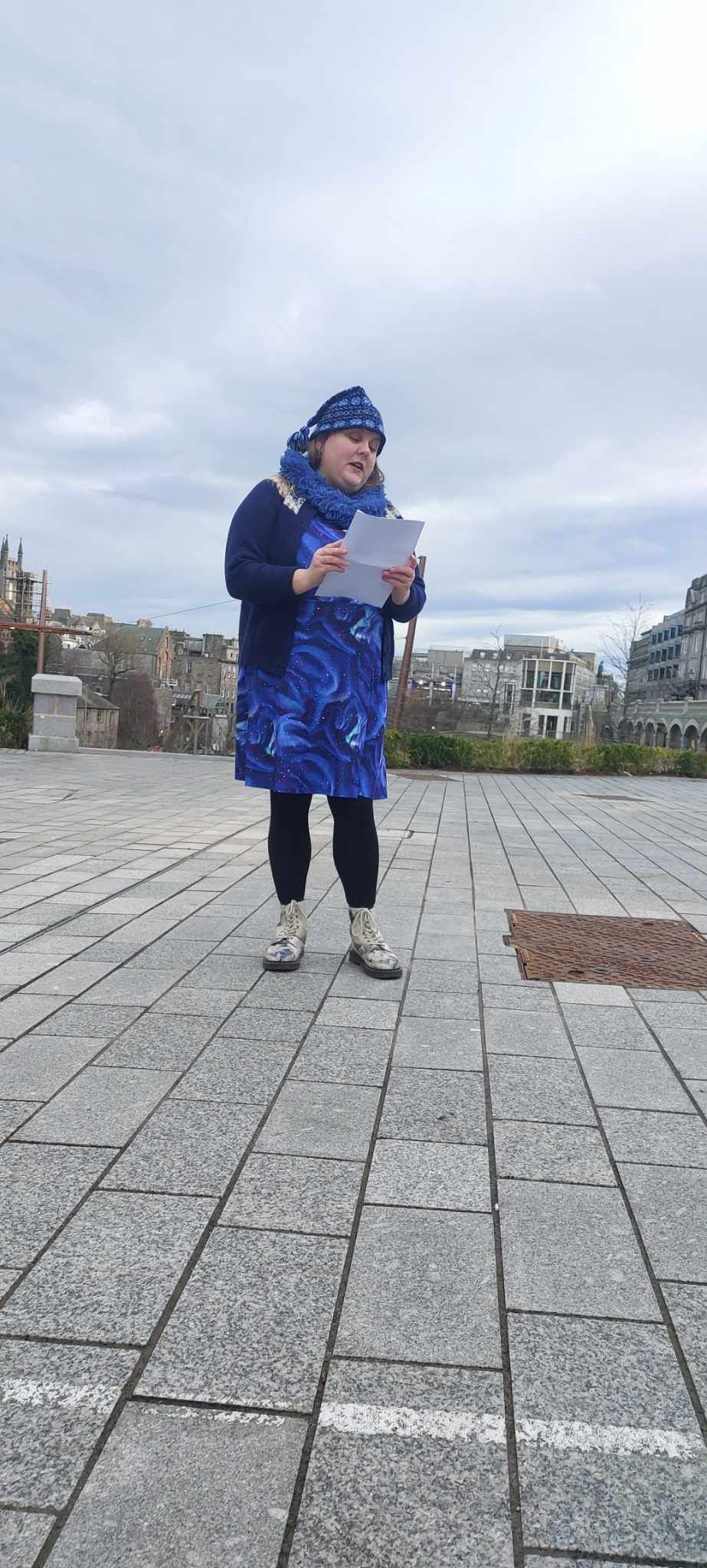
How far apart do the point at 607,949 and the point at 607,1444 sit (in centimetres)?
317

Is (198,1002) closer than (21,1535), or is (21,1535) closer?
(21,1535)

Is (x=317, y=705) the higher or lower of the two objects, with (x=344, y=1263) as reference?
higher

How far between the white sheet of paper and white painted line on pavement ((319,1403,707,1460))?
247 centimetres

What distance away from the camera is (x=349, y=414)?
12.0 ft

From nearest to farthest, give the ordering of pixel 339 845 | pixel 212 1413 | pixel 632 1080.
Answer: pixel 212 1413
pixel 632 1080
pixel 339 845

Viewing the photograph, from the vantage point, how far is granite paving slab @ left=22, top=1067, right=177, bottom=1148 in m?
2.40

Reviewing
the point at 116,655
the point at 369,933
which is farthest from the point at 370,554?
the point at 116,655

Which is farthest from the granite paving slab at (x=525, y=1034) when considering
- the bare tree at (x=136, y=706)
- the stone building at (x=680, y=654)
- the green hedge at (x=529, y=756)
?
the stone building at (x=680, y=654)

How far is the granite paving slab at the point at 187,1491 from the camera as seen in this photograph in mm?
1263

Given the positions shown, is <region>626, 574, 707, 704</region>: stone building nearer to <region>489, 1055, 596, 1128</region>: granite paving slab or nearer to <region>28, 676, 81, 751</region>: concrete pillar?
<region>28, 676, 81, 751</region>: concrete pillar

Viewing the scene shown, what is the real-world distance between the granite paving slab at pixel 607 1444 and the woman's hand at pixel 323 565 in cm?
229

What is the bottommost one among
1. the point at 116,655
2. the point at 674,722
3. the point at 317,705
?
the point at 317,705

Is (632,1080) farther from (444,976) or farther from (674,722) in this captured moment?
(674,722)

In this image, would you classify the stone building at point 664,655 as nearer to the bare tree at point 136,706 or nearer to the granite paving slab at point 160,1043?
the bare tree at point 136,706
